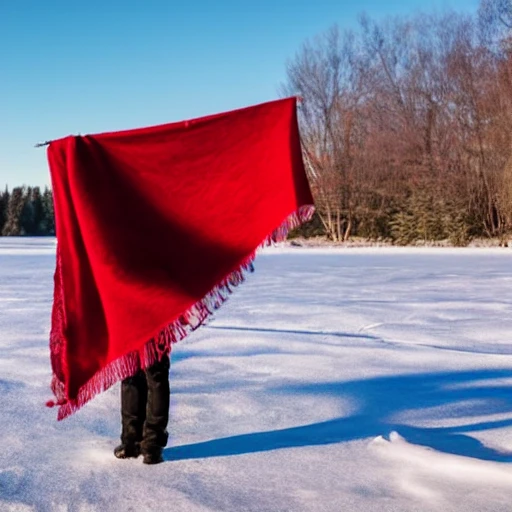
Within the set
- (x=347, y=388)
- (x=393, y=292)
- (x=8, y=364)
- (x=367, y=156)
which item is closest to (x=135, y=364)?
(x=347, y=388)

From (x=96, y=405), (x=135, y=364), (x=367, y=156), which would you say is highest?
(x=367, y=156)

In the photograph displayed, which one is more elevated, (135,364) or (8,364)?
(135,364)

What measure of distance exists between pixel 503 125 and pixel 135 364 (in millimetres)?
23808

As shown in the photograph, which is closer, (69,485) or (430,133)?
(69,485)

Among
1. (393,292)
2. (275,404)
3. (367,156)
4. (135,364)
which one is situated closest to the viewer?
(135,364)

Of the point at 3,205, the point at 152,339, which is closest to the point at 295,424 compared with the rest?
the point at 152,339

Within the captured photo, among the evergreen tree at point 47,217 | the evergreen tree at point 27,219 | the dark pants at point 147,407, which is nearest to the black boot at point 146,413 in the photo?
the dark pants at point 147,407

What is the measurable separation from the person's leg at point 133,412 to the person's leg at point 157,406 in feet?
0.15

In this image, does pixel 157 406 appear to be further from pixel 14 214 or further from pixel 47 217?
pixel 47 217

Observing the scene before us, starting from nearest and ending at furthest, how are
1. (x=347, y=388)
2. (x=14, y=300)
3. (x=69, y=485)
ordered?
(x=69, y=485) → (x=347, y=388) → (x=14, y=300)

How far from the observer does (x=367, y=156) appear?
2727cm

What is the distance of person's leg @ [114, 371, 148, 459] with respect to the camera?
2607 mm

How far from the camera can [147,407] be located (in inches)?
103

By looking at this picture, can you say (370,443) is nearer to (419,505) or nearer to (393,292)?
(419,505)
